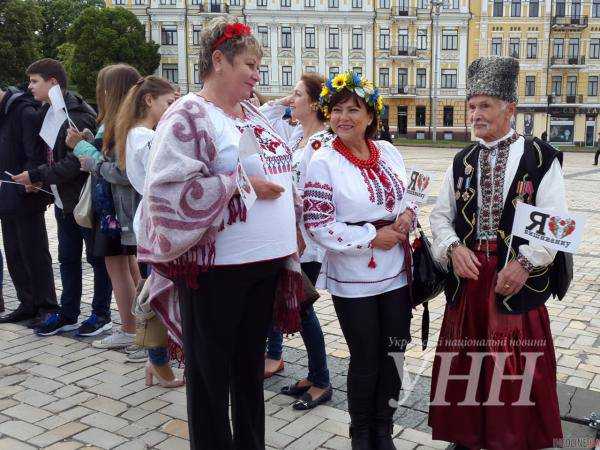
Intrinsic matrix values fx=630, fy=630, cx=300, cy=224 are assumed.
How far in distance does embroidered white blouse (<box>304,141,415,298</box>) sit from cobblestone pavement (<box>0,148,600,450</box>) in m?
0.93

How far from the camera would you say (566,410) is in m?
3.65

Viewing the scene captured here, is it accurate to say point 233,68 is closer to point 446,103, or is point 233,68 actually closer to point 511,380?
point 511,380

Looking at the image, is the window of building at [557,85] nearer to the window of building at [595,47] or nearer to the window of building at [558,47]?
the window of building at [558,47]

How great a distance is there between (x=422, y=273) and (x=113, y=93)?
104 inches

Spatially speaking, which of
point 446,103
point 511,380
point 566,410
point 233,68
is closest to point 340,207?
point 233,68

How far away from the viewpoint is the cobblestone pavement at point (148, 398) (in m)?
3.42

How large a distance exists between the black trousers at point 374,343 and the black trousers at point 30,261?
10.7 feet

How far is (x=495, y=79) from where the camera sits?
291cm

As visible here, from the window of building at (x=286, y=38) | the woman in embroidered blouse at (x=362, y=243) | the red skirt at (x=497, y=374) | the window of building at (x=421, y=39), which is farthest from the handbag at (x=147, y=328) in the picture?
the window of building at (x=421, y=39)

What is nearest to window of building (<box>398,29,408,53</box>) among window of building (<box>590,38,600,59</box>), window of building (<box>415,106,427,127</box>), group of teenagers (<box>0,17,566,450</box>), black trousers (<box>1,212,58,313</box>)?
window of building (<box>415,106,427,127</box>)

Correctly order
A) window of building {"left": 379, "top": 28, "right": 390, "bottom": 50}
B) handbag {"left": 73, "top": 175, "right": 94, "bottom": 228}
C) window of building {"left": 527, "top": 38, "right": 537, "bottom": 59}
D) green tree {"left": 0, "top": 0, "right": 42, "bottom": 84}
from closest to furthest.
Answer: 1. handbag {"left": 73, "top": 175, "right": 94, "bottom": 228}
2. green tree {"left": 0, "top": 0, "right": 42, "bottom": 84}
3. window of building {"left": 527, "top": 38, "right": 537, "bottom": 59}
4. window of building {"left": 379, "top": 28, "right": 390, "bottom": 50}

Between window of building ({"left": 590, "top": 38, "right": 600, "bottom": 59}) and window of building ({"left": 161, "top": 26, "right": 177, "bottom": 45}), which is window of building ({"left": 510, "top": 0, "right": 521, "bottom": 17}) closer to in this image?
window of building ({"left": 590, "top": 38, "right": 600, "bottom": 59})

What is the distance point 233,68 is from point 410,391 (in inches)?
94.8

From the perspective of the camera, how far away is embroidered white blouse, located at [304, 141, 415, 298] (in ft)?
9.93
